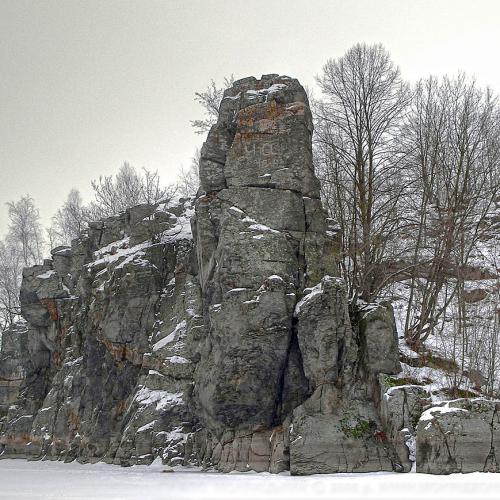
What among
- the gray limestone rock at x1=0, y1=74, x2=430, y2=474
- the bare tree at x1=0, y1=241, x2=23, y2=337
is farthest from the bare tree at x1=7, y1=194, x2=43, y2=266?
Result: the gray limestone rock at x1=0, y1=74, x2=430, y2=474

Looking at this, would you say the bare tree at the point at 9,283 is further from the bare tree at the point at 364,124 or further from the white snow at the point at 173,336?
the bare tree at the point at 364,124

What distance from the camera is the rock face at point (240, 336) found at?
60.7ft

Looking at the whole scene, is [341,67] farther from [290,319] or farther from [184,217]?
[290,319]

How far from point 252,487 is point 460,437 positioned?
5959 millimetres

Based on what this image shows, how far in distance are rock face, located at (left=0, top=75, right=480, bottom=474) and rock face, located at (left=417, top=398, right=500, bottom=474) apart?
725 millimetres

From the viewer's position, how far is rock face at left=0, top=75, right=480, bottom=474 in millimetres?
18516

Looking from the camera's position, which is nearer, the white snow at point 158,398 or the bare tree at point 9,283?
the white snow at point 158,398

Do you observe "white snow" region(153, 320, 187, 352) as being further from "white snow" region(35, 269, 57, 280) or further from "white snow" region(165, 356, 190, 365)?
"white snow" region(35, 269, 57, 280)

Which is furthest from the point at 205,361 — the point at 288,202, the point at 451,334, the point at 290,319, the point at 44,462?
the point at 44,462

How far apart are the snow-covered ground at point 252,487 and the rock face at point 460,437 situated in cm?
73

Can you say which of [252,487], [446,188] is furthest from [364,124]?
[252,487]

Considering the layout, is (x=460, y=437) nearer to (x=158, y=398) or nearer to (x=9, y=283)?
Answer: (x=158, y=398)

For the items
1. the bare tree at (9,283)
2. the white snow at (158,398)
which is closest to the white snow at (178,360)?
the white snow at (158,398)

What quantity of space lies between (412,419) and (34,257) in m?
41.2
